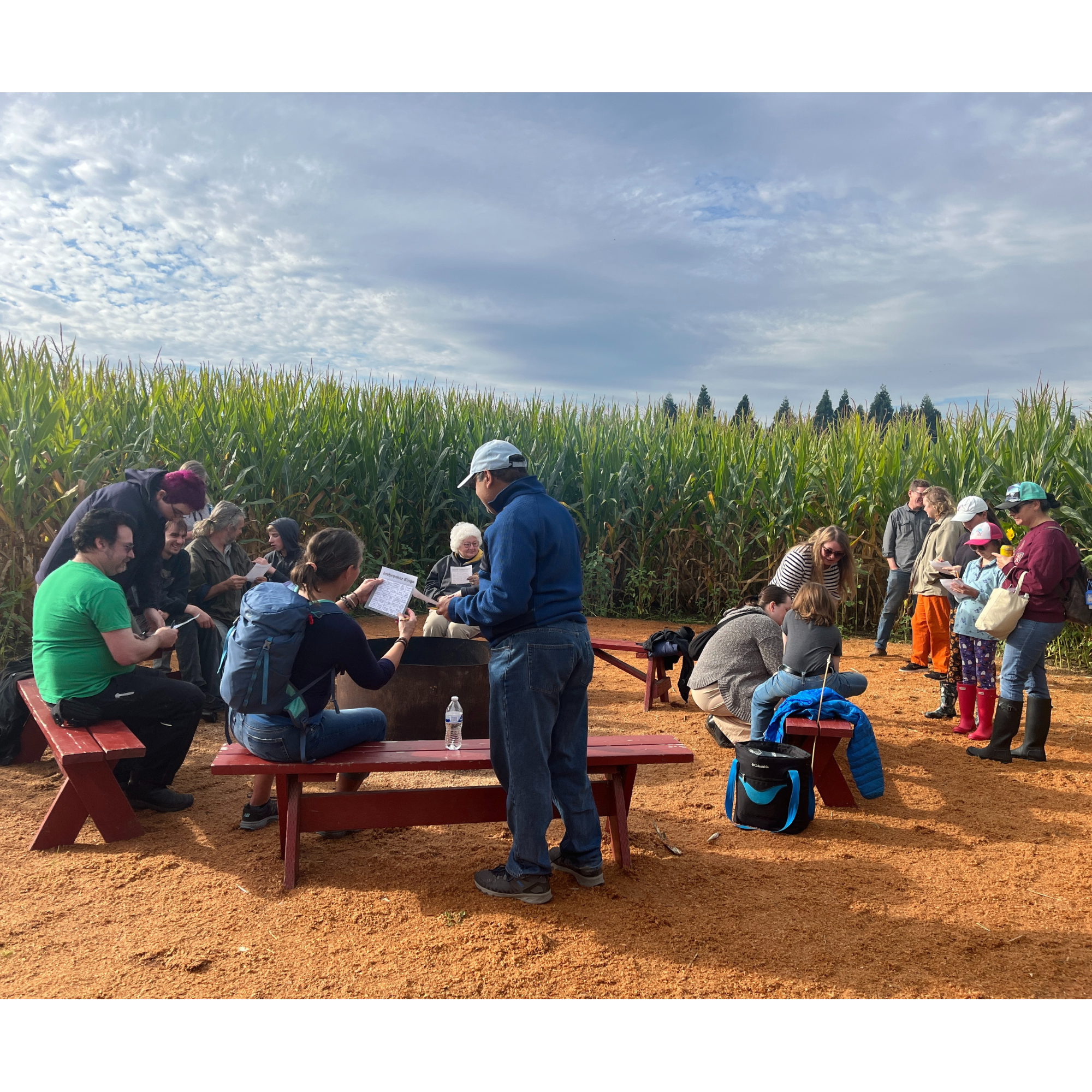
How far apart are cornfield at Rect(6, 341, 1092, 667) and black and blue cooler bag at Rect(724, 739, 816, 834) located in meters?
5.85

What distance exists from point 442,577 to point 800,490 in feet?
20.8

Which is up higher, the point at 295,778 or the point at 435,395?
the point at 435,395

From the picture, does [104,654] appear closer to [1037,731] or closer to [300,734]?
[300,734]

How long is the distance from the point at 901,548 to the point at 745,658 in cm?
488

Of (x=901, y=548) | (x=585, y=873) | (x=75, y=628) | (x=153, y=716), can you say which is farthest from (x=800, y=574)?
(x=75, y=628)

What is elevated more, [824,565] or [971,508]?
[971,508]

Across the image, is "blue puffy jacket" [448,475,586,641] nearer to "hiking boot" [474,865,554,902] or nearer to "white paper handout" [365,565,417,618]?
"white paper handout" [365,565,417,618]

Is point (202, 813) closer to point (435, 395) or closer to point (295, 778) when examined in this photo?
point (295, 778)

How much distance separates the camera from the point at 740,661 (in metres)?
5.39

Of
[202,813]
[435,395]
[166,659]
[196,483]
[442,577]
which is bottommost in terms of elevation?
[202,813]

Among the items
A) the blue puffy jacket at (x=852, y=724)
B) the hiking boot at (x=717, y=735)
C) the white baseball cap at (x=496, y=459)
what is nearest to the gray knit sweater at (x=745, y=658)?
the blue puffy jacket at (x=852, y=724)

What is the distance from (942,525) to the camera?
810cm

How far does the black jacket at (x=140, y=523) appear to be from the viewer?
5039mm

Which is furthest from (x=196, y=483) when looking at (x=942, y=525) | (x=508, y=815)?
(x=942, y=525)
